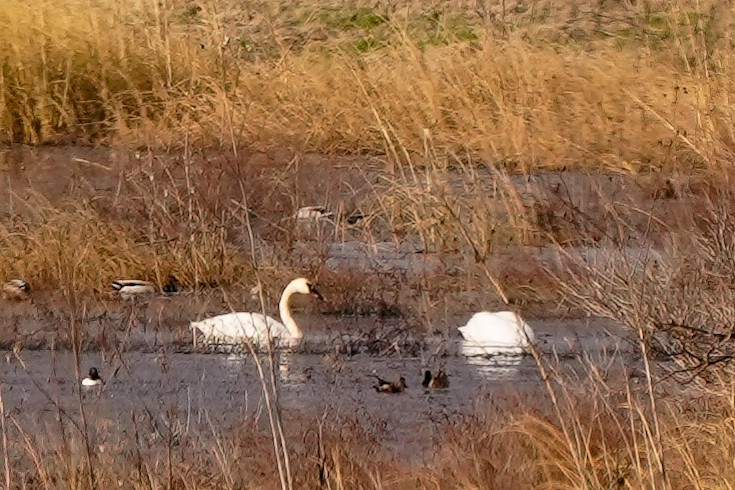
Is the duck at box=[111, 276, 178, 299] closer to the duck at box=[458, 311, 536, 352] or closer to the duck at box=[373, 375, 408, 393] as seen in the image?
the duck at box=[458, 311, 536, 352]

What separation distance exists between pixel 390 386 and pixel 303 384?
1.51 ft

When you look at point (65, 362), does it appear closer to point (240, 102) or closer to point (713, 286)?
point (713, 286)

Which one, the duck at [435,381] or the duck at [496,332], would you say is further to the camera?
the duck at [496,332]

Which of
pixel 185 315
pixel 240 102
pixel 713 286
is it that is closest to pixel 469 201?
pixel 185 315

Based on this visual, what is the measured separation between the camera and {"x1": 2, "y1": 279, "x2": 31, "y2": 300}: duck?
9695mm

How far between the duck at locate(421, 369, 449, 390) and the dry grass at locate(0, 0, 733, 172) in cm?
470

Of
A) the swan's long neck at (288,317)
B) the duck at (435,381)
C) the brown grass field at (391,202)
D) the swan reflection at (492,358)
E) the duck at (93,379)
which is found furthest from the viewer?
the swan's long neck at (288,317)

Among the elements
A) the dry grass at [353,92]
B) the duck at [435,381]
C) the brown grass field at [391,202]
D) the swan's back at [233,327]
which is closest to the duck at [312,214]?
the brown grass field at [391,202]

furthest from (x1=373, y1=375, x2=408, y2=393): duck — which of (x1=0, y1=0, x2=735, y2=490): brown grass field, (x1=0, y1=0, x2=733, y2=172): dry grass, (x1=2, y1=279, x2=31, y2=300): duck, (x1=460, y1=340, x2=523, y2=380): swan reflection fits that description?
(x1=0, y1=0, x2=733, y2=172): dry grass

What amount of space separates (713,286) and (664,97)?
7701mm

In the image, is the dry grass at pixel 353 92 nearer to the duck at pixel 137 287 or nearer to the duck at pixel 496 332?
the duck at pixel 137 287

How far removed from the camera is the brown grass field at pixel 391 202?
18.3 feet

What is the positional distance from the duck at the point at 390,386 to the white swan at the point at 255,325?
57 centimetres

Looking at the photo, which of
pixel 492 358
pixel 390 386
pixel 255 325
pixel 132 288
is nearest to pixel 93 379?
pixel 255 325
